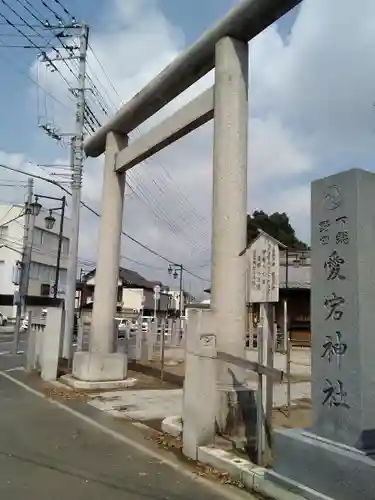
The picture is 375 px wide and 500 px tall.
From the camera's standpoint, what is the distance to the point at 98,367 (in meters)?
12.1

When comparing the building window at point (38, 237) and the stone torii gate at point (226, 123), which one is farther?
the building window at point (38, 237)

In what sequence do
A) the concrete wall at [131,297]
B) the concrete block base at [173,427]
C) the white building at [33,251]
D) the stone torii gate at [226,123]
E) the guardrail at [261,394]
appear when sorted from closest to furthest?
the guardrail at [261,394]
the concrete block base at [173,427]
the stone torii gate at [226,123]
the white building at [33,251]
the concrete wall at [131,297]

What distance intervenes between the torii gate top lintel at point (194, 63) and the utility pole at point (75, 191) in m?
4.30

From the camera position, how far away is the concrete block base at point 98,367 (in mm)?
12000

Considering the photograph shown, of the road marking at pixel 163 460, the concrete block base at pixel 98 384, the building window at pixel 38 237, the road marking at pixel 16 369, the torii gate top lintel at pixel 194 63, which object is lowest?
the road marking at pixel 163 460

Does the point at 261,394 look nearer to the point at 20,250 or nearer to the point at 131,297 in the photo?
the point at 20,250

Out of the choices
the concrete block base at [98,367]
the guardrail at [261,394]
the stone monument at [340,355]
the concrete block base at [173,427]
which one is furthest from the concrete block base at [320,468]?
the concrete block base at [98,367]

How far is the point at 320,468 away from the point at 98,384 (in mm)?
8338

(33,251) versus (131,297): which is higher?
(33,251)

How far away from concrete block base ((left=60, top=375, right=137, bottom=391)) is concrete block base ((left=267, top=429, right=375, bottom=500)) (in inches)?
294

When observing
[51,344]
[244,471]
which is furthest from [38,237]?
[244,471]

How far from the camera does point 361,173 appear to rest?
177 inches

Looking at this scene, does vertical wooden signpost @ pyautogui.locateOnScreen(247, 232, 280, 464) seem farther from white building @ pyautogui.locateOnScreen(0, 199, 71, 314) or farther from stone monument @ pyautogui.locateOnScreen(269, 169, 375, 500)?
white building @ pyautogui.locateOnScreen(0, 199, 71, 314)

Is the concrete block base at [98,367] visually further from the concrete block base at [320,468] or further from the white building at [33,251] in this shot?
the white building at [33,251]
